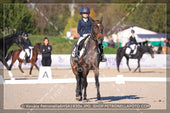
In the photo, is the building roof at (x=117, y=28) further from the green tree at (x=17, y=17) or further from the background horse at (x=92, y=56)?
the background horse at (x=92, y=56)

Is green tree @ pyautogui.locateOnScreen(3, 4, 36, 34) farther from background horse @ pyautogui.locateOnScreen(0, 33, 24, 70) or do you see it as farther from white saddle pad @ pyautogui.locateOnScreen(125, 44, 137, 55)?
background horse @ pyautogui.locateOnScreen(0, 33, 24, 70)

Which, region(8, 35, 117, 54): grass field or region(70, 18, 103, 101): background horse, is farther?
region(8, 35, 117, 54): grass field

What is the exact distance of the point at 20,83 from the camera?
690 inches

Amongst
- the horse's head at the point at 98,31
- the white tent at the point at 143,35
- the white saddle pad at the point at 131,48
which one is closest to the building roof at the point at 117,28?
the white tent at the point at 143,35

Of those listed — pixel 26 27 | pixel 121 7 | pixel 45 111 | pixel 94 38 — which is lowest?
pixel 45 111

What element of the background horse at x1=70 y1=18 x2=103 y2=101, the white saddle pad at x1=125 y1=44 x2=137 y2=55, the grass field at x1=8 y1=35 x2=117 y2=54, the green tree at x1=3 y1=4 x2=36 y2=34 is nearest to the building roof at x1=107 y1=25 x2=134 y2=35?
the grass field at x1=8 y1=35 x2=117 y2=54

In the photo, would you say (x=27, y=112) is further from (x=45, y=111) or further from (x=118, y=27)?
(x=118, y=27)

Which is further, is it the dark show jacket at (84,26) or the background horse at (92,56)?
the dark show jacket at (84,26)

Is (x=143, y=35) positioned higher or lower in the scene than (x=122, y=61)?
higher

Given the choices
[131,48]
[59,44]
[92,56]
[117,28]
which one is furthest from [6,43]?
[117,28]

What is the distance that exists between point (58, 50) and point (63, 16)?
4189mm

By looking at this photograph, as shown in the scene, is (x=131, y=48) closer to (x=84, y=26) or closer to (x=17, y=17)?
(x=17, y=17)

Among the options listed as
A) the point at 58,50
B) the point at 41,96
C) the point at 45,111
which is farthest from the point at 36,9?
the point at 45,111

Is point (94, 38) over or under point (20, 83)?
over
